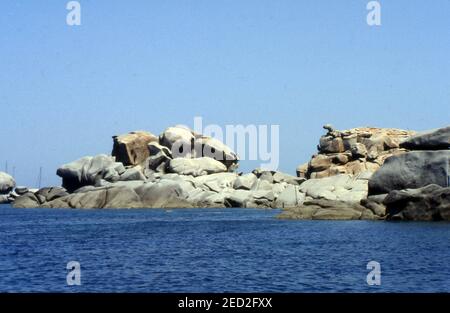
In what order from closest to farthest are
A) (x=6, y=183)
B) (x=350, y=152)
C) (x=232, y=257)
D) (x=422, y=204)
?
(x=232, y=257) < (x=422, y=204) < (x=350, y=152) < (x=6, y=183)

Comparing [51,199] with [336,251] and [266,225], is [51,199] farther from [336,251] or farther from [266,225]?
[336,251]

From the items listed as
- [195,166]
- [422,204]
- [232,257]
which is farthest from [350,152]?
[232,257]

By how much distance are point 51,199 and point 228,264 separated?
71.6 meters

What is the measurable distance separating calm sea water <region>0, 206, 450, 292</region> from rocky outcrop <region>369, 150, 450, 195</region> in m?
6.37

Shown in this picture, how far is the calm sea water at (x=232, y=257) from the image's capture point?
23031 mm

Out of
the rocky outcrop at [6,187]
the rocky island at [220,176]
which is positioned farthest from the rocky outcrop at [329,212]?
the rocky outcrop at [6,187]

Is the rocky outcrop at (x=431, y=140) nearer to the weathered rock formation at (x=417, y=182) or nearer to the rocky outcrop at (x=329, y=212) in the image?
the weathered rock formation at (x=417, y=182)

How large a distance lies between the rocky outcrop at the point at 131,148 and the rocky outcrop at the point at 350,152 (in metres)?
26.1

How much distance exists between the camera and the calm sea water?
23.0 m

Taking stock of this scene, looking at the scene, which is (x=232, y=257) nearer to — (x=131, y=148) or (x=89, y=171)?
(x=89, y=171)

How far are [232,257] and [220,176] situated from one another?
6592cm

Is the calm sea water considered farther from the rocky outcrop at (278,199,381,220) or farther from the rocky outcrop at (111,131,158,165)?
the rocky outcrop at (111,131,158,165)

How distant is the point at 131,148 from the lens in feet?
345
